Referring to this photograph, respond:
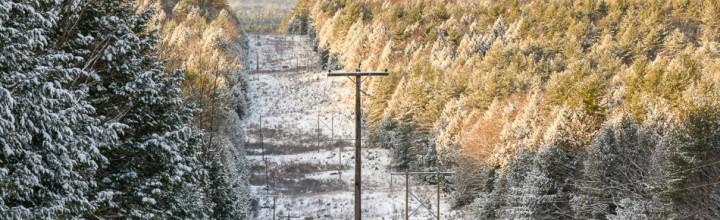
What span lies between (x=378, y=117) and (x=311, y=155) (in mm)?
8188

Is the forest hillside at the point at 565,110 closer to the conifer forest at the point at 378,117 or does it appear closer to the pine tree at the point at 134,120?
the conifer forest at the point at 378,117

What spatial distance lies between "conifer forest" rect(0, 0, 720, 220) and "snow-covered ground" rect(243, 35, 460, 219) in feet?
0.77

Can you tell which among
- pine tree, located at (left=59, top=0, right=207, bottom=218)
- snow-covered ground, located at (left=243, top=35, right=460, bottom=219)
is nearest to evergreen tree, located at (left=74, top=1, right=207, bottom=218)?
pine tree, located at (left=59, top=0, right=207, bottom=218)

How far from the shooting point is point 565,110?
24906 millimetres

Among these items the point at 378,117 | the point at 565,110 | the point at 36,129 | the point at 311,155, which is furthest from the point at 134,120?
the point at 378,117

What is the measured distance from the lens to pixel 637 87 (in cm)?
2789

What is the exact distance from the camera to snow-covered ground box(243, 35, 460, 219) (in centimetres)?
3409

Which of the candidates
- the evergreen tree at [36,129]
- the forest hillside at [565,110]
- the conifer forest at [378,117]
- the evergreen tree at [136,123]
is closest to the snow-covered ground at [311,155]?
the conifer forest at [378,117]

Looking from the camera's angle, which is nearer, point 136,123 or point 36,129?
point 36,129

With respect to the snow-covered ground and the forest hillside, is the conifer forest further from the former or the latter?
the snow-covered ground

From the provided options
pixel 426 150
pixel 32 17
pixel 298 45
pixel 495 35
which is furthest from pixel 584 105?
pixel 298 45

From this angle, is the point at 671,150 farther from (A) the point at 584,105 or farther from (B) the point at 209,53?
(B) the point at 209,53

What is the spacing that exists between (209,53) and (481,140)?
35.0 m

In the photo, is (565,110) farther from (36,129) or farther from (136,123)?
(36,129)
